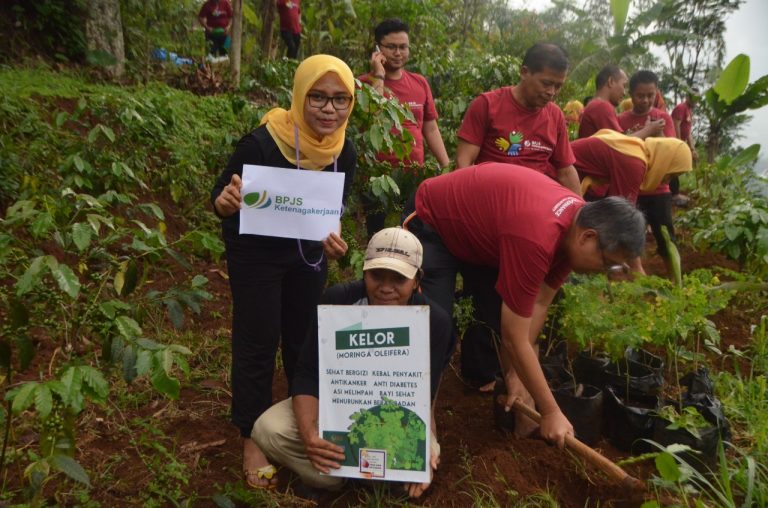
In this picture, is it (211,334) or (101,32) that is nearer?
(211,334)

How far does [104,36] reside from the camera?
6410 millimetres

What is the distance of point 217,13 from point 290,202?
6139 millimetres

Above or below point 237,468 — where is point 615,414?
above

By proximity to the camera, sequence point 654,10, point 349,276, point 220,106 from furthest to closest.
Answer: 1. point 654,10
2. point 220,106
3. point 349,276

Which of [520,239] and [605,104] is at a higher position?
[605,104]

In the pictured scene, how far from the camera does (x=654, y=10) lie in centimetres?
1394

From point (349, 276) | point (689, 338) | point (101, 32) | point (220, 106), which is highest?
point (101, 32)

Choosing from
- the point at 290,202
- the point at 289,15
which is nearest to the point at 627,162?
the point at 290,202

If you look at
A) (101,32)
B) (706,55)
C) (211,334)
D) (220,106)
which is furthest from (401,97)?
(706,55)

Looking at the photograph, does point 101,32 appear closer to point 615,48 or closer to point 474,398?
point 474,398

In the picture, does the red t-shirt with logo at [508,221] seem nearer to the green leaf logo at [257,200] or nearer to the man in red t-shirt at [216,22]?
the green leaf logo at [257,200]

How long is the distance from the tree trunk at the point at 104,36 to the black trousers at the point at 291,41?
74.4 inches

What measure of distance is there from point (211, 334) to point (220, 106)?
3.28 meters

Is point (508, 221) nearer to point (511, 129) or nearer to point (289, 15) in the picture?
point (511, 129)
